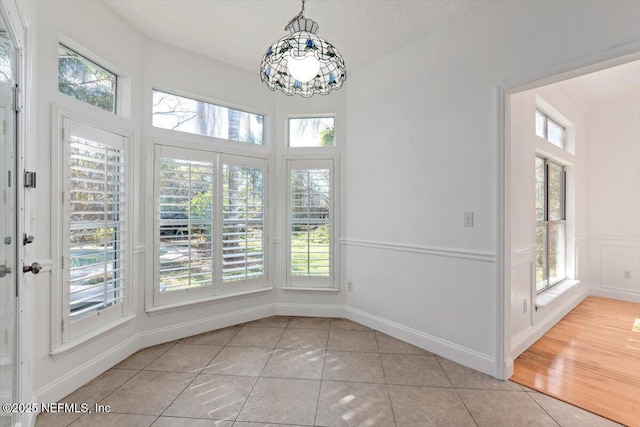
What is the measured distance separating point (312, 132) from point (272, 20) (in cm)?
132

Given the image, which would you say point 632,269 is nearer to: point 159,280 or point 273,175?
point 273,175

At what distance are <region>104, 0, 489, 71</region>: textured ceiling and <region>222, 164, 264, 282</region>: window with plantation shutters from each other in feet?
4.06

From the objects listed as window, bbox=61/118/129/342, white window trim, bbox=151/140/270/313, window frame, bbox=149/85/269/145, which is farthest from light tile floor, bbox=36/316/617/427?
window frame, bbox=149/85/269/145

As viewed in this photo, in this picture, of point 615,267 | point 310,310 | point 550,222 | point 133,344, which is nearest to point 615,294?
point 615,267

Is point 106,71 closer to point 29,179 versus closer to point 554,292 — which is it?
point 29,179

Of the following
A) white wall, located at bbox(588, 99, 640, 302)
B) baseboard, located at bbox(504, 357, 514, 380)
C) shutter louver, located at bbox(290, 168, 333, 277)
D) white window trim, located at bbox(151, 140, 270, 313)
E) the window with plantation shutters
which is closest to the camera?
baseboard, located at bbox(504, 357, 514, 380)

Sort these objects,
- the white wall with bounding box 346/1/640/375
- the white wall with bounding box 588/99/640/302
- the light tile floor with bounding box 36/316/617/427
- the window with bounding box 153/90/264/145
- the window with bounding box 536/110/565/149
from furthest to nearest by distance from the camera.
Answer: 1. the white wall with bounding box 588/99/640/302
2. the window with bounding box 536/110/565/149
3. the window with bounding box 153/90/264/145
4. the white wall with bounding box 346/1/640/375
5. the light tile floor with bounding box 36/316/617/427

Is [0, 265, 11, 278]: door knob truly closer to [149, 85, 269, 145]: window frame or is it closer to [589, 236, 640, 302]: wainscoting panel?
[149, 85, 269, 145]: window frame

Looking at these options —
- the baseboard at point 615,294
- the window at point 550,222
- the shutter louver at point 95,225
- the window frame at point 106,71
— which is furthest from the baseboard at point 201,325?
the baseboard at point 615,294

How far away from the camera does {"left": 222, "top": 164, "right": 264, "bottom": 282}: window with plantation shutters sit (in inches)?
126

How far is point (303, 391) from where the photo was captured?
6.76 feet

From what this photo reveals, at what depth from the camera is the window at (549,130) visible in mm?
3338

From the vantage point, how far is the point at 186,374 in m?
2.28

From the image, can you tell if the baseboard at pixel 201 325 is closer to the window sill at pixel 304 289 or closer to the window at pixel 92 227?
the window sill at pixel 304 289
